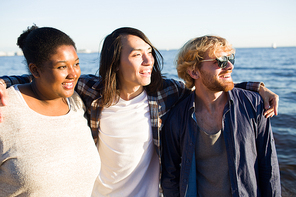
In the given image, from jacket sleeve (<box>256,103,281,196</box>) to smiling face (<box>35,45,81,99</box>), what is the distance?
2.11m

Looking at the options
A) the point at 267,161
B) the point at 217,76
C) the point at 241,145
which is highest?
the point at 217,76

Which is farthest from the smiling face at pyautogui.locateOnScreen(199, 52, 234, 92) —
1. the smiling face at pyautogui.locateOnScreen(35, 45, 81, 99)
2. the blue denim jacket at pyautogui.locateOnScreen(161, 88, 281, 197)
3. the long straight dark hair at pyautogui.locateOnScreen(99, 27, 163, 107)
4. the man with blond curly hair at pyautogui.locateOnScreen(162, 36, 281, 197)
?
the smiling face at pyautogui.locateOnScreen(35, 45, 81, 99)

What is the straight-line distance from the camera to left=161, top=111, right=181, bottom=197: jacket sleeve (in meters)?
2.73

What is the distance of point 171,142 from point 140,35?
144 cm

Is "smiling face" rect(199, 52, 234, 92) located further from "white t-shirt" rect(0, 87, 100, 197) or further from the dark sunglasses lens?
"white t-shirt" rect(0, 87, 100, 197)

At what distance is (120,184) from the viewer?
8.91ft

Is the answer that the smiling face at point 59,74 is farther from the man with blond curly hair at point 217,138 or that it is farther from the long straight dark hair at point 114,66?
the man with blond curly hair at point 217,138

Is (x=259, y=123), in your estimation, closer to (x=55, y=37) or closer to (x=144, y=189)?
(x=144, y=189)

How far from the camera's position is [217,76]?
2.66m

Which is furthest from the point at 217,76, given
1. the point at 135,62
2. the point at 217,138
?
the point at 135,62

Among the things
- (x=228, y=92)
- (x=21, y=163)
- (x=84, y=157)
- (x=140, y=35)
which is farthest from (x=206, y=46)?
(x=21, y=163)

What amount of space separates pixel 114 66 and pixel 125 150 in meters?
1.13

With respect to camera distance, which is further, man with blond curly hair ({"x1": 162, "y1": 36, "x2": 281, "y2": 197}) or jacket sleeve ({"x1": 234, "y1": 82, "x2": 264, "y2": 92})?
jacket sleeve ({"x1": 234, "y1": 82, "x2": 264, "y2": 92})

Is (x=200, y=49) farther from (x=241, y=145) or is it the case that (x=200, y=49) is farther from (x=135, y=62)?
(x=241, y=145)
